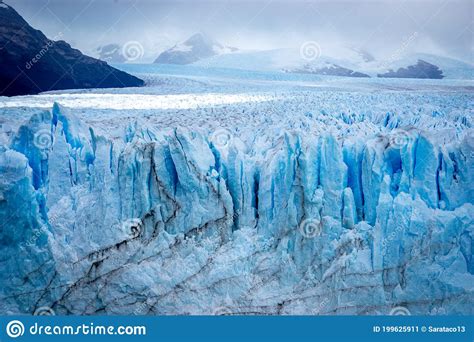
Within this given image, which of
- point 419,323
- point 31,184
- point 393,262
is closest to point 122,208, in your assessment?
point 31,184

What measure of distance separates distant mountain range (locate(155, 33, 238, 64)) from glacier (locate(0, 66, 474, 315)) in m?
1.54

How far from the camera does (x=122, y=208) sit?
2.91 metres

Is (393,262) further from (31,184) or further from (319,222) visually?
(31,184)

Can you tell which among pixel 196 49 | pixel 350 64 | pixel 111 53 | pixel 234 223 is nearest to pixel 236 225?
pixel 234 223

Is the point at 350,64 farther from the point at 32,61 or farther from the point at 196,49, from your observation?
the point at 32,61

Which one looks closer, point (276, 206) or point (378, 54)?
point (276, 206)

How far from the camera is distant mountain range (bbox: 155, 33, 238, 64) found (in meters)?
4.25

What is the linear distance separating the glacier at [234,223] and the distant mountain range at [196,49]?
154 centimetres

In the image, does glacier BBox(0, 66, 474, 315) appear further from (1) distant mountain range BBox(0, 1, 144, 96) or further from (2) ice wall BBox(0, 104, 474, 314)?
(1) distant mountain range BBox(0, 1, 144, 96)

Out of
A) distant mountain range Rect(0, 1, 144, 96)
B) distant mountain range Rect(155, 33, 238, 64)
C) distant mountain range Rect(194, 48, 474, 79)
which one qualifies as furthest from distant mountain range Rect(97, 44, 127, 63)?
distant mountain range Rect(194, 48, 474, 79)

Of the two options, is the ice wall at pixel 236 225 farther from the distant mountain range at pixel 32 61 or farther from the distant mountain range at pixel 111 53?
the distant mountain range at pixel 111 53

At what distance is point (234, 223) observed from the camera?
2939 mm

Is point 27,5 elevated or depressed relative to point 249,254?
elevated

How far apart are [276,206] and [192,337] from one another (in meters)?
0.95
